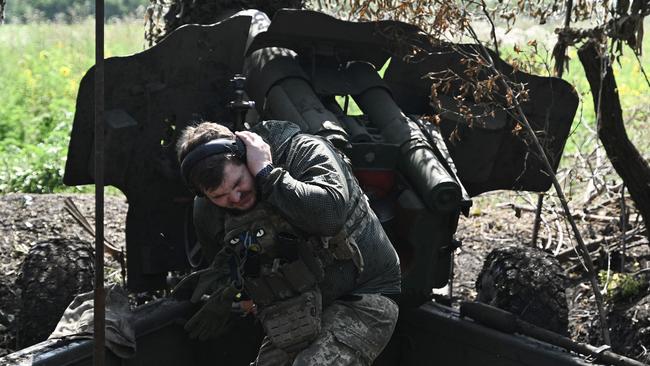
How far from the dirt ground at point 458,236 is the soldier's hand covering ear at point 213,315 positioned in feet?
5.91

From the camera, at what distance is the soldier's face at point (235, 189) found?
406 cm

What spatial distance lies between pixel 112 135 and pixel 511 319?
6.82ft

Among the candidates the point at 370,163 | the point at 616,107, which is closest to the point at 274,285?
the point at 370,163

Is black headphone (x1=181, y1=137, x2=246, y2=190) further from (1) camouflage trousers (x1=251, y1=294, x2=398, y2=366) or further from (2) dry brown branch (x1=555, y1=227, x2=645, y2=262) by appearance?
(2) dry brown branch (x1=555, y1=227, x2=645, y2=262)

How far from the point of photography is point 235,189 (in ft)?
13.4

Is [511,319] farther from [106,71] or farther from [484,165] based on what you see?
[106,71]

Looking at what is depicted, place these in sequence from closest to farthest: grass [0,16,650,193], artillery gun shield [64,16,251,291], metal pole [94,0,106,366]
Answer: metal pole [94,0,106,366], artillery gun shield [64,16,251,291], grass [0,16,650,193]

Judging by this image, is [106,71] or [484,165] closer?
[106,71]

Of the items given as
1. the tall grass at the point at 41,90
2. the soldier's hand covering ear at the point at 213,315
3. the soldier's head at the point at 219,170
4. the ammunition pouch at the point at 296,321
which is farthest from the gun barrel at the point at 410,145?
the tall grass at the point at 41,90

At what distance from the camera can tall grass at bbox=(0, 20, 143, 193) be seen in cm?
1044

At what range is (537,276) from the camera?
5.68 metres


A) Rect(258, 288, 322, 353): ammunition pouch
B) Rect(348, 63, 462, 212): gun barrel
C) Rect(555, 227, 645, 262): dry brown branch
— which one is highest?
Rect(348, 63, 462, 212): gun barrel

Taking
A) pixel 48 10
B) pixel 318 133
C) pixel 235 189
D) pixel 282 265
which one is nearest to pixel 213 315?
pixel 282 265

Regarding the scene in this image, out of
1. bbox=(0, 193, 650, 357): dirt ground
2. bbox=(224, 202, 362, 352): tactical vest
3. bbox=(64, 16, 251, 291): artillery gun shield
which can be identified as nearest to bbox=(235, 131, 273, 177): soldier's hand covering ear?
bbox=(224, 202, 362, 352): tactical vest
